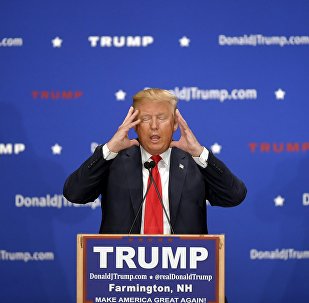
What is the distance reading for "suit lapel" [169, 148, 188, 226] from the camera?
216 centimetres

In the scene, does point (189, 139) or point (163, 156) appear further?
point (163, 156)

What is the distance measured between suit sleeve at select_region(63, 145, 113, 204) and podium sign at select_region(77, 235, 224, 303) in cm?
45

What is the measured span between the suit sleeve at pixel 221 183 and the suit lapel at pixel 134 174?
0.25 metres

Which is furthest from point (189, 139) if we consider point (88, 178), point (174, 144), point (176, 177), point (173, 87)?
point (173, 87)

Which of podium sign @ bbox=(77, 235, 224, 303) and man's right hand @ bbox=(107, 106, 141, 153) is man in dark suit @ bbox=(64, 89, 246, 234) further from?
podium sign @ bbox=(77, 235, 224, 303)

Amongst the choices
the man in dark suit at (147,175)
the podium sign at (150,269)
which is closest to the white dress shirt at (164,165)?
the man in dark suit at (147,175)

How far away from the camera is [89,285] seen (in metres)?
1.73

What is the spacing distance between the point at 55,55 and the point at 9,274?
1.48 metres

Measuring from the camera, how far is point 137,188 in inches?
85.7

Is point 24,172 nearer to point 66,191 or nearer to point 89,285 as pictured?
point 66,191

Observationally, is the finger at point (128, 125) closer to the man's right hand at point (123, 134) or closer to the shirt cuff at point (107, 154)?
the man's right hand at point (123, 134)

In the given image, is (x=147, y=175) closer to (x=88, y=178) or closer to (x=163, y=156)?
(x=163, y=156)

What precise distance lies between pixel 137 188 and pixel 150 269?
1.65 ft

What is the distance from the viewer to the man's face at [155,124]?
7.00ft
